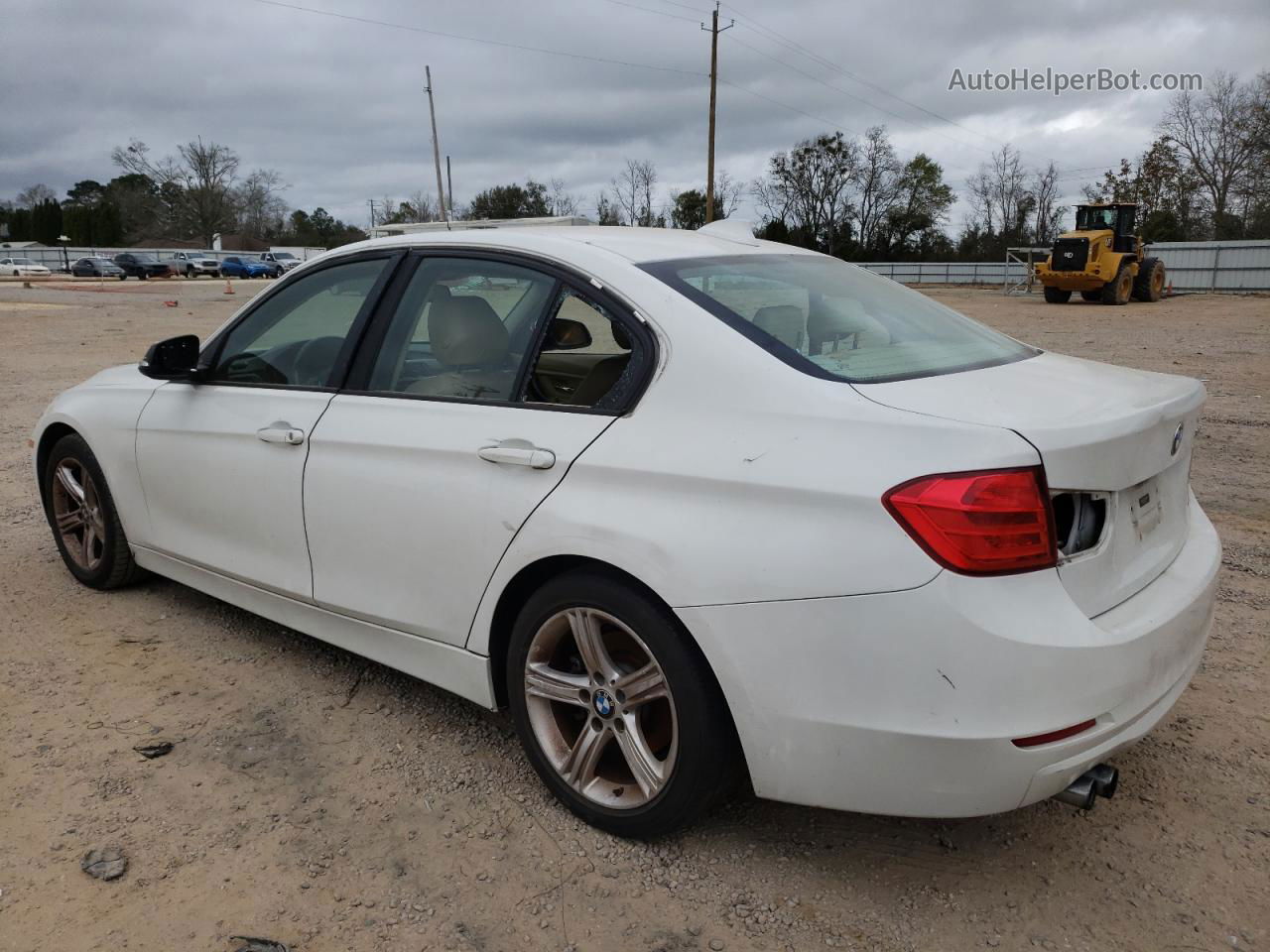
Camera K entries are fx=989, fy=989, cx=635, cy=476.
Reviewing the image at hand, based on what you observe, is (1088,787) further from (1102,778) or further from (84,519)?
(84,519)

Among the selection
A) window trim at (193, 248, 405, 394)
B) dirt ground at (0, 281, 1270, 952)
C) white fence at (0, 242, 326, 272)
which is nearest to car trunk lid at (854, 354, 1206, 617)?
dirt ground at (0, 281, 1270, 952)

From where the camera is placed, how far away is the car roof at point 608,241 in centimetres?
289

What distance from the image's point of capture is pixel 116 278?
5397 centimetres

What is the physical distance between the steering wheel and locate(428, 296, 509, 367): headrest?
40 centimetres

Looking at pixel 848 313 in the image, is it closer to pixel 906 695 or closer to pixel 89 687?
pixel 906 695

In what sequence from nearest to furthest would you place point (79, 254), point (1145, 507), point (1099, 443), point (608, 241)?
point (1099, 443)
point (1145, 507)
point (608, 241)
point (79, 254)

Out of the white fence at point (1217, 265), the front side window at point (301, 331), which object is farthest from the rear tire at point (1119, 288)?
the front side window at point (301, 331)

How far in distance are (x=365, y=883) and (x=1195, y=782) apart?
7.76 feet

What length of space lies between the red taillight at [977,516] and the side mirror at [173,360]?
2838 millimetres

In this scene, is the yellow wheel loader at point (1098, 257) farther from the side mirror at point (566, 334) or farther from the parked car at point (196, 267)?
the parked car at point (196, 267)

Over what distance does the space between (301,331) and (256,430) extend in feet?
1.37

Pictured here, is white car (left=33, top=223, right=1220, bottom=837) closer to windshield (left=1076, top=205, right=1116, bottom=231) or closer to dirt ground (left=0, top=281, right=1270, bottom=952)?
dirt ground (left=0, top=281, right=1270, bottom=952)

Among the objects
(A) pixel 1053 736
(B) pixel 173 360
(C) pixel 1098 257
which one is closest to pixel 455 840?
(A) pixel 1053 736

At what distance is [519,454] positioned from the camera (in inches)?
104
